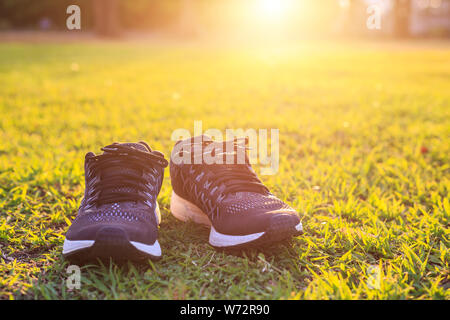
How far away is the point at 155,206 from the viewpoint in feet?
5.72

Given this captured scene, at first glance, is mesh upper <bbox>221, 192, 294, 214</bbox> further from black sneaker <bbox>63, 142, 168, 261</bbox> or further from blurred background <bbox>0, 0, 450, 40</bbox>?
blurred background <bbox>0, 0, 450, 40</bbox>

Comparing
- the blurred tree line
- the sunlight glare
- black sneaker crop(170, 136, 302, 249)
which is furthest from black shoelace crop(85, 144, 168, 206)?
the sunlight glare

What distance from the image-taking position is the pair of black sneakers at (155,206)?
143cm

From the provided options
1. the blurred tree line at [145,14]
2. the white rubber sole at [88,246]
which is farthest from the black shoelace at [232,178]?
the blurred tree line at [145,14]

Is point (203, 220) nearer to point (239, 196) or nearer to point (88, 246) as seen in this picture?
point (239, 196)

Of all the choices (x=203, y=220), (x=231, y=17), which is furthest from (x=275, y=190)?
(x=231, y=17)

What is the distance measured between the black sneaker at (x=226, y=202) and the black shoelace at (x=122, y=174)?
0.16 metres

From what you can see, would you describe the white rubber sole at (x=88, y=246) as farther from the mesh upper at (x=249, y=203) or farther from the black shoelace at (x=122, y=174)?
the mesh upper at (x=249, y=203)

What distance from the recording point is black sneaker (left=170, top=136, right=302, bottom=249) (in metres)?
1.53

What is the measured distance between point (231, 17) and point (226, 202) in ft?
152

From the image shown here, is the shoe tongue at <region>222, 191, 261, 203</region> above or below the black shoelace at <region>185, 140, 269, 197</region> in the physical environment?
Result: below
